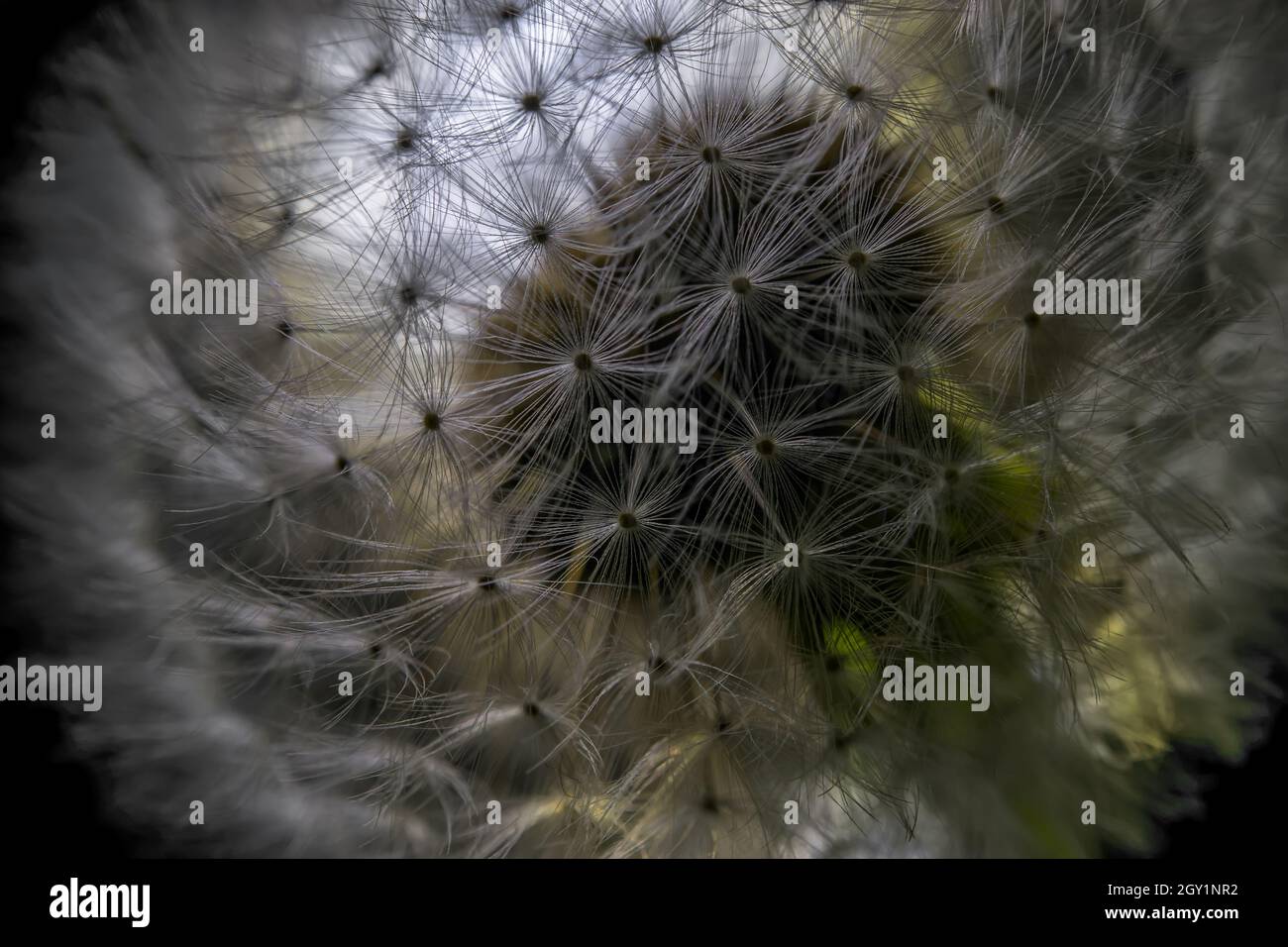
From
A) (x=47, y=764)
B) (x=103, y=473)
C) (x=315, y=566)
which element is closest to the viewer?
(x=315, y=566)

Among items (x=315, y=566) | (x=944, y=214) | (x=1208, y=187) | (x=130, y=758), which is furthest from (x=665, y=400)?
(x=130, y=758)

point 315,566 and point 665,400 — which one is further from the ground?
point 665,400

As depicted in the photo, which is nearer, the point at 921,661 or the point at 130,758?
the point at 921,661

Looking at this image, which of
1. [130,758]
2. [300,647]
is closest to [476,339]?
[300,647]

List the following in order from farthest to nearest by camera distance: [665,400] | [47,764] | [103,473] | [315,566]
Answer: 1. [47,764]
2. [103,473]
3. [315,566]
4. [665,400]

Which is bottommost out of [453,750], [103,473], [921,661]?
[453,750]

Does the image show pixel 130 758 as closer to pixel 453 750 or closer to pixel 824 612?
pixel 453 750

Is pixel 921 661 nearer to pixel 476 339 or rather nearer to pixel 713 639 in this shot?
pixel 713 639
